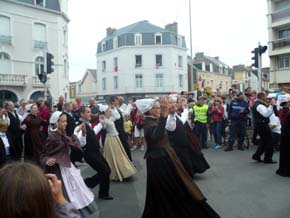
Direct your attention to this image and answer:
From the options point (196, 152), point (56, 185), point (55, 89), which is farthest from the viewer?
point (55, 89)

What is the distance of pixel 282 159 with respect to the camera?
7570mm

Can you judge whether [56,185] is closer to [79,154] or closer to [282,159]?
[79,154]

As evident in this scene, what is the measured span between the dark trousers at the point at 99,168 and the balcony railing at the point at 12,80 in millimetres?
23736

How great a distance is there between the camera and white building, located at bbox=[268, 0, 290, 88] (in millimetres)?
34662

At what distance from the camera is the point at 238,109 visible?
11312 millimetres

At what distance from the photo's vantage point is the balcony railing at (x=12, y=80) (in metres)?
27.4

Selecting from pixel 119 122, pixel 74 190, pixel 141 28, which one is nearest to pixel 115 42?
pixel 141 28

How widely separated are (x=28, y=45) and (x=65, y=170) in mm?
26951

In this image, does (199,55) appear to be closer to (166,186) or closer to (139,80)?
(139,80)

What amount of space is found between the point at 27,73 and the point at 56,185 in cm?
2946

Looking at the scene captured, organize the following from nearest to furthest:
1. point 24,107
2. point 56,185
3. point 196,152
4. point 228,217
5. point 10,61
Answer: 1. point 56,185
2. point 228,217
3. point 196,152
4. point 24,107
5. point 10,61

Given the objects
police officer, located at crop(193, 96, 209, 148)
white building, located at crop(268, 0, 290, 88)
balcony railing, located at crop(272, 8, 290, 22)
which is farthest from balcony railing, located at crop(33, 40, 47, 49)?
balcony railing, located at crop(272, 8, 290, 22)

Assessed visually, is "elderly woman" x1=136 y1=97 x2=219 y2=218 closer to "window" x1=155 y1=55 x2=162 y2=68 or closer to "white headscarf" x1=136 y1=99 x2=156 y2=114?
"white headscarf" x1=136 y1=99 x2=156 y2=114

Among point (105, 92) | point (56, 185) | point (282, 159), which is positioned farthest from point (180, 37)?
point (56, 185)
